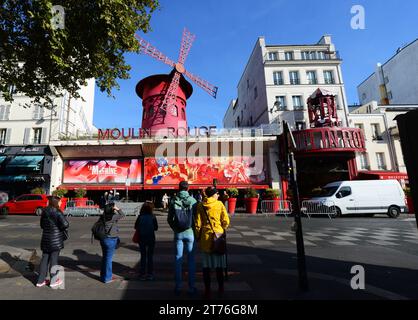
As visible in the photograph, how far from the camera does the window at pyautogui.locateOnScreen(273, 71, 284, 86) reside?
25.0 m

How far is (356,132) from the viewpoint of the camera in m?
20.3

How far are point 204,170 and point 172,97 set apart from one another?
323 inches

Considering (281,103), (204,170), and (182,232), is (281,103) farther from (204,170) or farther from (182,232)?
(182,232)

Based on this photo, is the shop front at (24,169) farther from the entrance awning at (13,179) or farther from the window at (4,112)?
the window at (4,112)

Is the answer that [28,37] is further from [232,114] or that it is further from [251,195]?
[232,114]

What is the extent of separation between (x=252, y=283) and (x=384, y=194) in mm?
14717

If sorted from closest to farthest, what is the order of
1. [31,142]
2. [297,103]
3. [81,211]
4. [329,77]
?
[81,211] < [31,142] < [297,103] < [329,77]

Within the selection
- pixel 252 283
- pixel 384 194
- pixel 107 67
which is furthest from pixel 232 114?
pixel 252 283

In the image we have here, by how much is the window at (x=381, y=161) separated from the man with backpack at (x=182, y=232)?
79.1ft

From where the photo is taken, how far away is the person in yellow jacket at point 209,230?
3.79 meters

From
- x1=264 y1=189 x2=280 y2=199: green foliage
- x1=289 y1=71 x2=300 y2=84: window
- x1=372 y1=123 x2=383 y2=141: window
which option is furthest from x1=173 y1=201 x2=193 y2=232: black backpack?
x1=372 y1=123 x2=383 y2=141: window

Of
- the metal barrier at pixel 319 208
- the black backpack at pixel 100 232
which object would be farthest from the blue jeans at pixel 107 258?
the metal barrier at pixel 319 208

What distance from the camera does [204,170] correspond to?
22.1 m

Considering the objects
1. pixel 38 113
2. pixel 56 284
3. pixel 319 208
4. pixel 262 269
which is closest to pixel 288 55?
pixel 319 208
